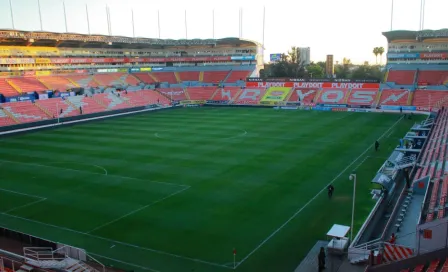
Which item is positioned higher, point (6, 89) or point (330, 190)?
point (6, 89)

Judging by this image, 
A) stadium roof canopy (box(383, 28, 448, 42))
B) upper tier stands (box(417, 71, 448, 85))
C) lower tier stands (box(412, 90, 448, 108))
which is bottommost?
lower tier stands (box(412, 90, 448, 108))

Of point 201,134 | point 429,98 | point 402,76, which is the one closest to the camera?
point 201,134

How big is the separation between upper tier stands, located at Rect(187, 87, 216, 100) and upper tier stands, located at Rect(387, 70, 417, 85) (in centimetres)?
3111

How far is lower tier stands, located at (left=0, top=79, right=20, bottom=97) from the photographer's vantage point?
5469 cm

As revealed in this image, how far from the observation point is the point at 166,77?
81875mm

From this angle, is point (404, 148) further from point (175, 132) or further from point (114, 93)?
point (114, 93)

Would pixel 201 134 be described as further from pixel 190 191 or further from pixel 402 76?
pixel 402 76

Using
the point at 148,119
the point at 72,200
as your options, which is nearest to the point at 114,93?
the point at 148,119

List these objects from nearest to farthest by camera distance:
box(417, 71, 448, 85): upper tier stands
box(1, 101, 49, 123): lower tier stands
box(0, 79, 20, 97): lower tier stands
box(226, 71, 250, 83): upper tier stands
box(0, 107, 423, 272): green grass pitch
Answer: box(0, 107, 423, 272): green grass pitch
box(1, 101, 49, 123): lower tier stands
box(0, 79, 20, 97): lower tier stands
box(417, 71, 448, 85): upper tier stands
box(226, 71, 250, 83): upper tier stands

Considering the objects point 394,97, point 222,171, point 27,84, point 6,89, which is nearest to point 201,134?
point 222,171

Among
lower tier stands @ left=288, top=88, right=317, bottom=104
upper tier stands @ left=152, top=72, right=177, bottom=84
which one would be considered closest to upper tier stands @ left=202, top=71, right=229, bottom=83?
upper tier stands @ left=152, top=72, right=177, bottom=84

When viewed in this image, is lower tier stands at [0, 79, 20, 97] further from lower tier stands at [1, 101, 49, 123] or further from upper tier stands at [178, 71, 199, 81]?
upper tier stands at [178, 71, 199, 81]

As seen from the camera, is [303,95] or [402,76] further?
[303,95]

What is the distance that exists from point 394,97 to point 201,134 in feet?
115
